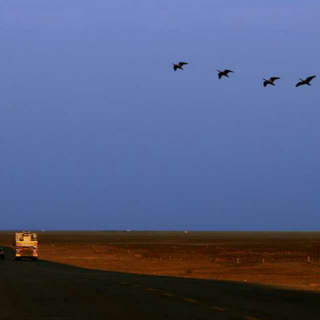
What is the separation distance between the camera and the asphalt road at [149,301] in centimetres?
2092

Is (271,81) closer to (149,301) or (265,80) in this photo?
(265,80)

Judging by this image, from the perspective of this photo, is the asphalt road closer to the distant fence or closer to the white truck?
the white truck

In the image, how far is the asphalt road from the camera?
20.9 meters

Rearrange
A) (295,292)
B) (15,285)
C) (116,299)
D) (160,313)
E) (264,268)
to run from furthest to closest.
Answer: (264,268), (15,285), (295,292), (116,299), (160,313)

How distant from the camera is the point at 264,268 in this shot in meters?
64.1

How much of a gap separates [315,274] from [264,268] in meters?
7.45

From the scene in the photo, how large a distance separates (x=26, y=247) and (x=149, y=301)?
48.3 m

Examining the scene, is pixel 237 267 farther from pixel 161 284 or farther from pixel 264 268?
pixel 161 284

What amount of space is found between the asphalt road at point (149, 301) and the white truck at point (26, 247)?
1465 inches

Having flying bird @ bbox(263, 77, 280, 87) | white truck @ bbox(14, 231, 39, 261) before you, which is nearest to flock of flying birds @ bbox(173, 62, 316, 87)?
flying bird @ bbox(263, 77, 280, 87)

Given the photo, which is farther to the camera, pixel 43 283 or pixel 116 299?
pixel 43 283

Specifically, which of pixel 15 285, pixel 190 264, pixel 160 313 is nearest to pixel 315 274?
pixel 190 264

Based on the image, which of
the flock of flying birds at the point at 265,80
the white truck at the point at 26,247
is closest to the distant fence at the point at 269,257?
the white truck at the point at 26,247

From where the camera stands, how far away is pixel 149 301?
25.4m
